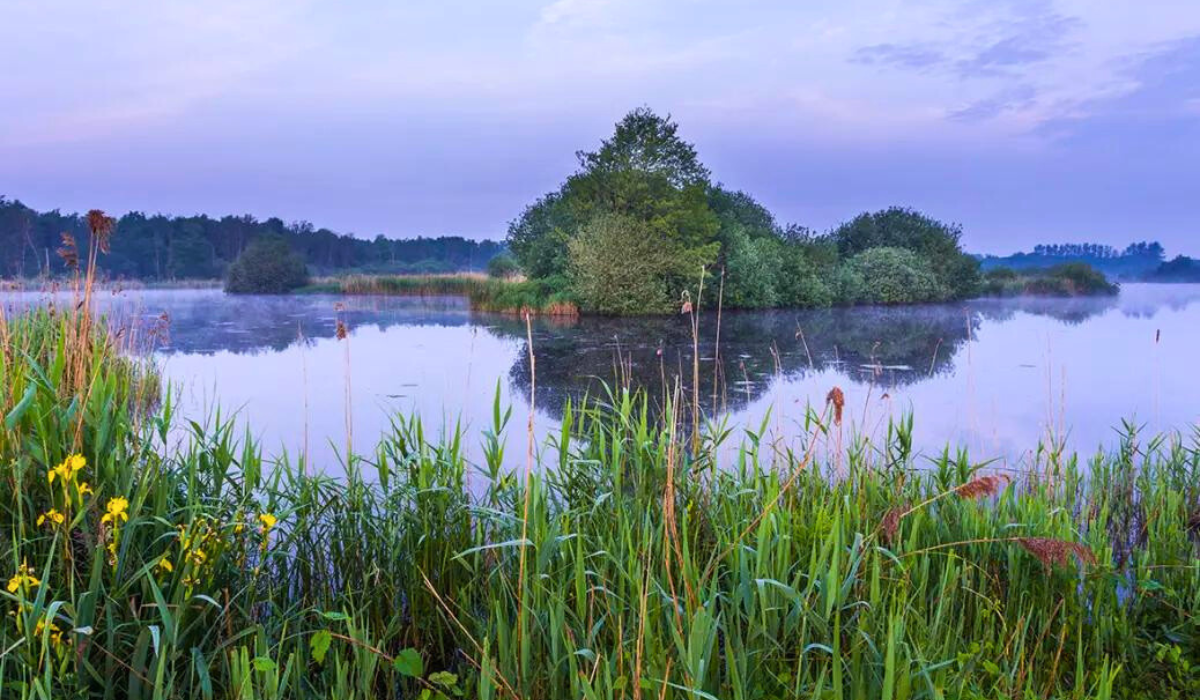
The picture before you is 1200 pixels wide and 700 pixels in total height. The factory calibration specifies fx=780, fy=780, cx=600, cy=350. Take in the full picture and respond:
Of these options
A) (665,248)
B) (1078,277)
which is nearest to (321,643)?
(665,248)

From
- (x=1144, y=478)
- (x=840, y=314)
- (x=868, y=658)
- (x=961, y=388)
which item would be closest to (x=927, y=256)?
(x=840, y=314)

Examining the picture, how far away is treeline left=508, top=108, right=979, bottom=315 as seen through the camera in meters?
26.5

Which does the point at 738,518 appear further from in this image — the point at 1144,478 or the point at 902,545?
the point at 1144,478

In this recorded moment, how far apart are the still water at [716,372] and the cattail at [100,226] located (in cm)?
119

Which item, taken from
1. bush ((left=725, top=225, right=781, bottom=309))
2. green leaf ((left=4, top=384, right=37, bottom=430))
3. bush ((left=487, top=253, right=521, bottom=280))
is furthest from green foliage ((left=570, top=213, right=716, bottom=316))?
green leaf ((left=4, top=384, right=37, bottom=430))

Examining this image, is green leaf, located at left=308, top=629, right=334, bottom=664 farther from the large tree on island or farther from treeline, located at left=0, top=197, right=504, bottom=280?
treeline, located at left=0, top=197, right=504, bottom=280

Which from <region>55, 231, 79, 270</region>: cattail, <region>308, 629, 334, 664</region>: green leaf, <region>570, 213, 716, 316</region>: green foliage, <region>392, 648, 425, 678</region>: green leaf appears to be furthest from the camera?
<region>570, 213, 716, 316</region>: green foliage

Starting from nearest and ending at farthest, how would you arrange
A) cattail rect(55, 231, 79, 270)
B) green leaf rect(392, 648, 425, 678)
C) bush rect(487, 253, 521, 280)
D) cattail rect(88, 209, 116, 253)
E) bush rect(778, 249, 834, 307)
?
Answer: green leaf rect(392, 648, 425, 678) → cattail rect(88, 209, 116, 253) → cattail rect(55, 231, 79, 270) → bush rect(778, 249, 834, 307) → bush rect(487, 253, 521, 280)

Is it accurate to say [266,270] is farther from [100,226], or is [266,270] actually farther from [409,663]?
[409,663]

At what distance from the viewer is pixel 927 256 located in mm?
40156

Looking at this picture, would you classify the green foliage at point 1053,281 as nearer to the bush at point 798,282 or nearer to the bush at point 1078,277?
the bush at point 1078,277

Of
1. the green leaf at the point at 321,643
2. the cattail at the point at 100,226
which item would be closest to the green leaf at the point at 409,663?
the green leaf at the point at 321,643

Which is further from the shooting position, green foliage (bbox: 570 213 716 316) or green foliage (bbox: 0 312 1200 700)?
green foliage (bbox: 570 213 716 316)

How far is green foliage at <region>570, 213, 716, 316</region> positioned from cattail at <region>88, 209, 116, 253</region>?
75.8 ft
